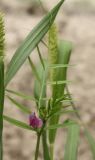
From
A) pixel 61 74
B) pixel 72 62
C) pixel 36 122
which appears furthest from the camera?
pixel 72 62

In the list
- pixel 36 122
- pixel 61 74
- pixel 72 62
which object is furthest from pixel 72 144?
pixel 72 62

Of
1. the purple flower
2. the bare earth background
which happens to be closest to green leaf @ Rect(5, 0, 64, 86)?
the purple flower

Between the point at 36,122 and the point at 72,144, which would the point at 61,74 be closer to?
the point at 72,144

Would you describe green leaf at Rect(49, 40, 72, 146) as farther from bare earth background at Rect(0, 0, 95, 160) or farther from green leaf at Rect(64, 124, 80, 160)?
bare earth background at Rect(0, 0, 95, 160)

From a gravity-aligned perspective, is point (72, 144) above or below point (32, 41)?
below

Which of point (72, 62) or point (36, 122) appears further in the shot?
point (72, 62)

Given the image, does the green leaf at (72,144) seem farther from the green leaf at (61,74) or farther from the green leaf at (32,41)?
the green leaf at (32,41)

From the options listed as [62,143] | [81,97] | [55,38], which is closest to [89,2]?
[81,97]
